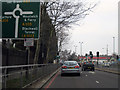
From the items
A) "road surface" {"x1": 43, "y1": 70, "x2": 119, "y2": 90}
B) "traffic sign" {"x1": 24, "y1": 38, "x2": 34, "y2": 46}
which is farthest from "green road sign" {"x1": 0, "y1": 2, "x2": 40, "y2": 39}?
"road surface" {"x1": 43, "y1": 70, "x2": 119, "y2": 90}

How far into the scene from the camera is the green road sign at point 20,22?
13.1 metres

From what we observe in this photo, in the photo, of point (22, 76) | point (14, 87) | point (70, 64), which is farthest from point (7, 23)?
point (70, 64)

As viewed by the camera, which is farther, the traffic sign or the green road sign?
the green road sign

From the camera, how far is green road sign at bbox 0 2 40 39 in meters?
13.1

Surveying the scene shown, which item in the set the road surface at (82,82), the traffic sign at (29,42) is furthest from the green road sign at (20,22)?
the road surface at (82,82)

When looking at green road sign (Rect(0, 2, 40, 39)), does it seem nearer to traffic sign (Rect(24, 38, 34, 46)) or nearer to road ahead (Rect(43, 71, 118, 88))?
traffic sign (Rect(24, 38, 34, 46))

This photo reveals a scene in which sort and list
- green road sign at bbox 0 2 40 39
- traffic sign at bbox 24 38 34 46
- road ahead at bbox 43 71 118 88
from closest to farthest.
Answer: traffic sign at bbox 24 38 34 46 < road ahead at bbox 43 71 118 88 < green road sign at bbox 0 2 40 39

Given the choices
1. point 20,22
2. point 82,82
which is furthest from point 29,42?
point 82,82

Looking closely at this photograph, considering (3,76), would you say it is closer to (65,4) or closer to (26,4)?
(26,4)

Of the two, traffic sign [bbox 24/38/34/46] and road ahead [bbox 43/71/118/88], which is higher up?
traffic sign [bbox 24/38/34/46]

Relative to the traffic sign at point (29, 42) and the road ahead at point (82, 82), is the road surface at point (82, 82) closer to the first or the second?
the road ahead at point (82, 82)

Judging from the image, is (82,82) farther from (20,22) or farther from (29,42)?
(20,22)

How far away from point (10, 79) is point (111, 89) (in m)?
Answer: 6.25

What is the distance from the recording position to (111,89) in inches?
451
